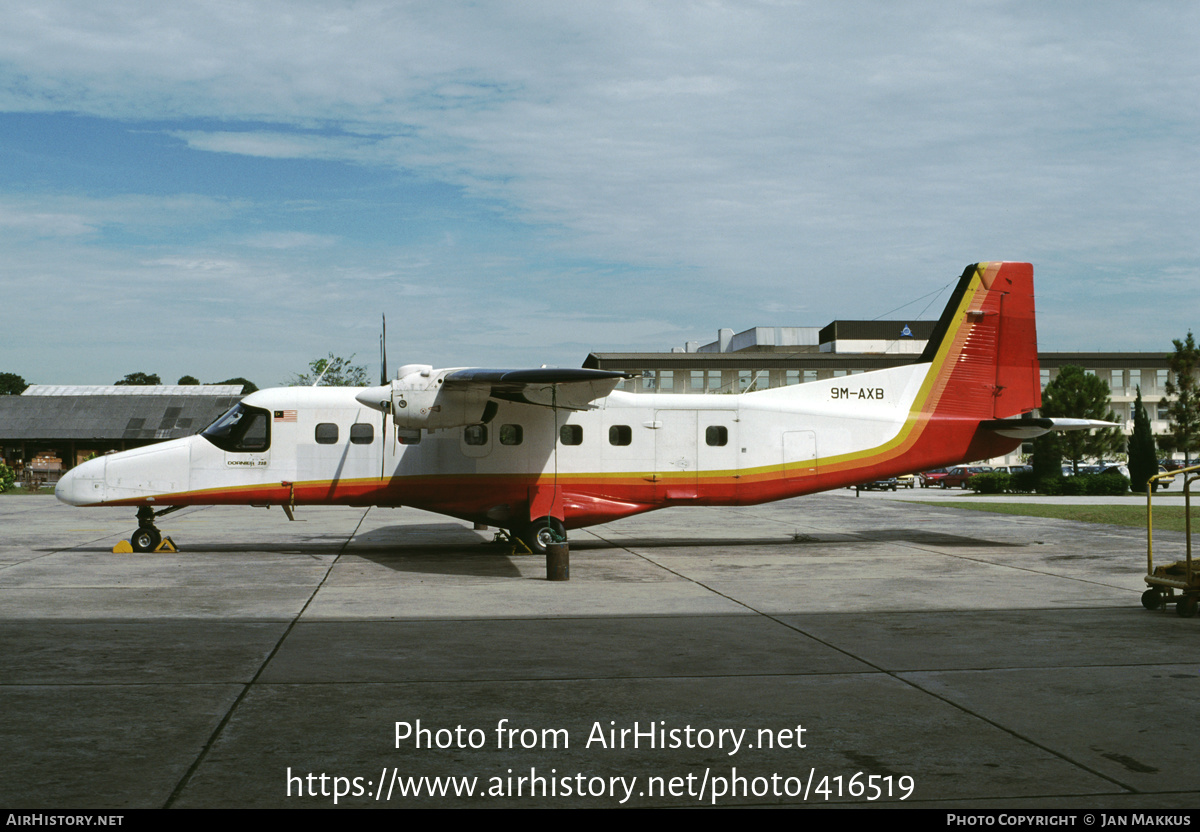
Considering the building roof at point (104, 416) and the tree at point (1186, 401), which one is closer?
the tree at point (1186, 401)

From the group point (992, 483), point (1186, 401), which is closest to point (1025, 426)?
point (992, 483)

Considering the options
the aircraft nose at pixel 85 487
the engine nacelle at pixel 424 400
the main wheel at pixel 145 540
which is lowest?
the main wheel at pixel 145 540

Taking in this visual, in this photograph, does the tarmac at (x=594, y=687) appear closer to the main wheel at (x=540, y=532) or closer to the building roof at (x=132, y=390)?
the main wheel at (x=540, y=532)

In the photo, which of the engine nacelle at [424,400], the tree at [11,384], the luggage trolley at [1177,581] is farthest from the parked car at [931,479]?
the tree at [11,384]

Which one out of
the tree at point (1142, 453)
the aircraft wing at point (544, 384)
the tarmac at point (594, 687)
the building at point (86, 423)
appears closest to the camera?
the tarmac at point (594, 687)

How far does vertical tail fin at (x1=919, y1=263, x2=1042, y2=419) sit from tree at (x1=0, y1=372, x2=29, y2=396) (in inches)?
5689

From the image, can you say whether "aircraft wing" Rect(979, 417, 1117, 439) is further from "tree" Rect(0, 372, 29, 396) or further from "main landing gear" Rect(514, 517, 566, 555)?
"tree" Rect(0, 372, 29, 396)

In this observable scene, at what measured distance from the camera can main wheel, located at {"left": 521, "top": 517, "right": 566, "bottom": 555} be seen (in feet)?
56.4

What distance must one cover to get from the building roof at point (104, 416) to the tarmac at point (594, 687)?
167ft

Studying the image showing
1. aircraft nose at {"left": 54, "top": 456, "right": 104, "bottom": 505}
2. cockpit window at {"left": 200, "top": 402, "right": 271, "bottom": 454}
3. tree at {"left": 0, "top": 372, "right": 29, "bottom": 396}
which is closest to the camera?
aircraft nose at {"left": 54, "top": 456, "right": 104, "bottom": 505}

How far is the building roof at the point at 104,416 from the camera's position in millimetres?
61375

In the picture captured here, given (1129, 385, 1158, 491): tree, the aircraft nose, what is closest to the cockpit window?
the aircraft nose
